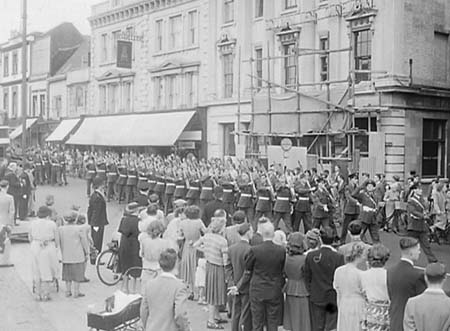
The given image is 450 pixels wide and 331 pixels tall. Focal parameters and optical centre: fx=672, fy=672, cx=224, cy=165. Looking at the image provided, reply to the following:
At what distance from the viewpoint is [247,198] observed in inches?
794

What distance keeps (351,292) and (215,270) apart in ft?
11.0

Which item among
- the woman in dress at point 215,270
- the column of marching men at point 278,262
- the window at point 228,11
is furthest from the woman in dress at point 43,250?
the window at point 228,11

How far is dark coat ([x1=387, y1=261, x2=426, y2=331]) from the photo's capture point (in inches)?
287

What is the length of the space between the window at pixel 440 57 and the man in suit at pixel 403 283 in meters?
20.6

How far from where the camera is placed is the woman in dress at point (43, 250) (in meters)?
12.4

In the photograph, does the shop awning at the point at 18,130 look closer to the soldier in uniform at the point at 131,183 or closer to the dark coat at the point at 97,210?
the soldier in uniform at the point at 131,183

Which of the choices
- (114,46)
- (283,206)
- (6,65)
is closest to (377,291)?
(283,206)

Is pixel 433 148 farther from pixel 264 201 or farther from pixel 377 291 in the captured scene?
pixel 377 291

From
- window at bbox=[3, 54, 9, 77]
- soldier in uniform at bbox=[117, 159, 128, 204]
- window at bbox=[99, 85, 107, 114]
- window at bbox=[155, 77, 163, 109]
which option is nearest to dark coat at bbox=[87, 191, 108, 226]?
soldier in uniform at bbox=[117, 159, 128, 204]

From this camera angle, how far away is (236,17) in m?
33.3

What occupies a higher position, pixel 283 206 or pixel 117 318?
pixel 283 206

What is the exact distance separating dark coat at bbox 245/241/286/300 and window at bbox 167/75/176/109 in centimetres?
2984

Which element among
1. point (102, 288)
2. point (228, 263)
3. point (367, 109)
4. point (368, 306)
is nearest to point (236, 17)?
point (367, 109)

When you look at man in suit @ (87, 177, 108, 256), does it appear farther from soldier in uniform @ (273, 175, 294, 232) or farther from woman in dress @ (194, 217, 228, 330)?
soldier in uniform @ (273, 175, 294, 232)
